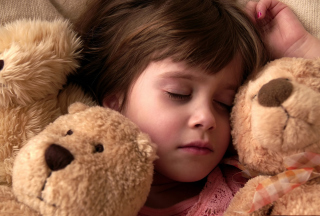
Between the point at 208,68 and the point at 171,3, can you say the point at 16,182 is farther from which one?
the point at 171,3

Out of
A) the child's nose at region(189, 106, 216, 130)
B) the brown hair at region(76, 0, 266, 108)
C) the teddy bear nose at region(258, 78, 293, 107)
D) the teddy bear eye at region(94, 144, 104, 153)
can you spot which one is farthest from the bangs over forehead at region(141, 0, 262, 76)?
the teddy bear eye at region(94, 144, 104, 153)

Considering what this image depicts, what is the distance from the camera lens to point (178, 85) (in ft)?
2.71

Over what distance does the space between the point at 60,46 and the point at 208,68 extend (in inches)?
15.7

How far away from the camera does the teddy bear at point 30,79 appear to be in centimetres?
75

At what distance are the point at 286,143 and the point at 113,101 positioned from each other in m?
0.54

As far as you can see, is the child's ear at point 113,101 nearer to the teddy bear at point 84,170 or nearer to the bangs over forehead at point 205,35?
the bangs over forehead at point 205,35

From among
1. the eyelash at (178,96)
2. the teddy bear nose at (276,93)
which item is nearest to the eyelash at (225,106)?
the eyelash at (178,96)

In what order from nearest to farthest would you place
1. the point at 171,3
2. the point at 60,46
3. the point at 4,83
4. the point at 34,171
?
the point at 34,171 → the point at 4,83 → the point at 60,46 → the point at 171,3

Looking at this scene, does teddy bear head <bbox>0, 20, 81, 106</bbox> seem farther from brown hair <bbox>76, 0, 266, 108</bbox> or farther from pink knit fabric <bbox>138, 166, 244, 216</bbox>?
pink knit fabric <bbox>138, 166, 244, 216</bbox>

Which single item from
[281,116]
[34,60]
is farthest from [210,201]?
[34,60]

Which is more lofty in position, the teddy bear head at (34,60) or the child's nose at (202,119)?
the teddy bear head at (34,60)

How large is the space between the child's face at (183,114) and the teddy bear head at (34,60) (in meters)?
0.21

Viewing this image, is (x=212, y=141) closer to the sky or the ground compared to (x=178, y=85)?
closer to the ground

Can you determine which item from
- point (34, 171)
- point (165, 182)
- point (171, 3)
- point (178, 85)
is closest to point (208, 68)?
point (178, 85)
